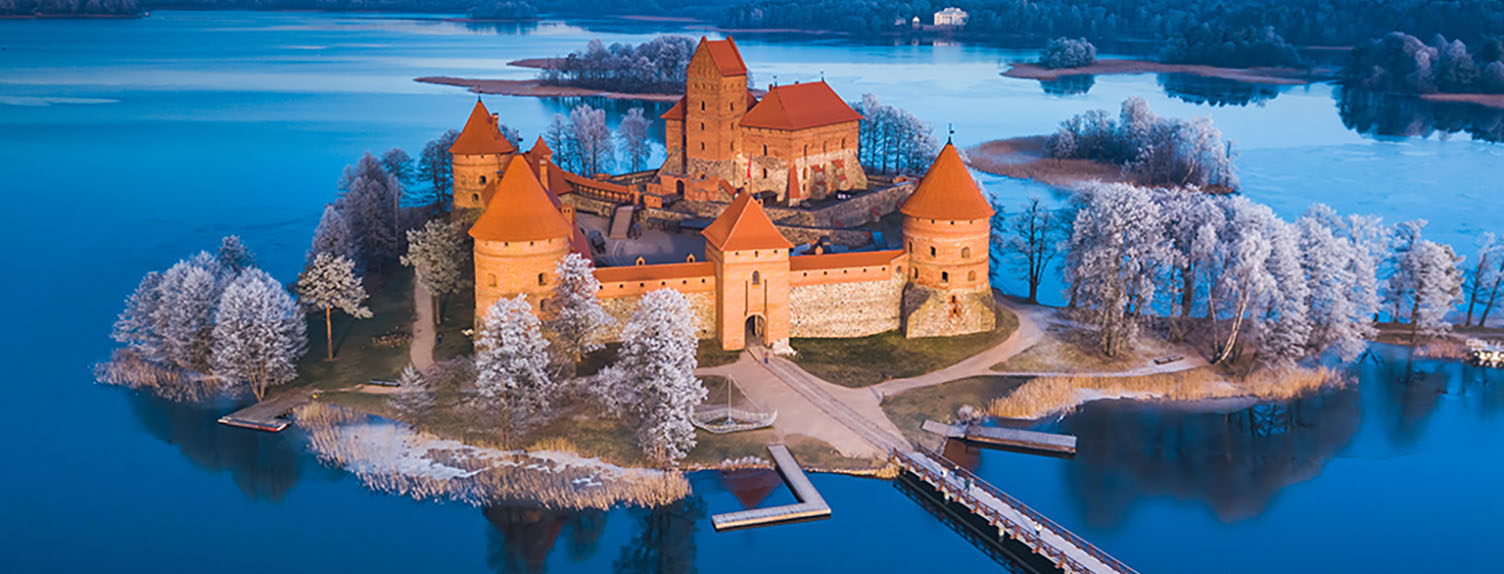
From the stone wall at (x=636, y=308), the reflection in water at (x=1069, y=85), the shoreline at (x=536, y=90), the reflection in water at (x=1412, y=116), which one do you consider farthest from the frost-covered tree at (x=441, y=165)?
the reflection in water at (x=1069, y=85)

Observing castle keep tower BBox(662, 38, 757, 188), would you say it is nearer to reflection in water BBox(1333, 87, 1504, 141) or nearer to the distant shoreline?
reflection in water BBox(1333, 87, 1504, 141)

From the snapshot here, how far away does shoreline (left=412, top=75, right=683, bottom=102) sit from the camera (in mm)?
109875

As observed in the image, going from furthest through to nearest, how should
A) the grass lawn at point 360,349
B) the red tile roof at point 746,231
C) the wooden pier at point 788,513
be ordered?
1. the red tile roof at point 746,231
2. the grass lawn at point 360,349
3. the wooden pier at point 788,513

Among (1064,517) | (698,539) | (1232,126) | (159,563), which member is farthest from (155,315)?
(1232,126)

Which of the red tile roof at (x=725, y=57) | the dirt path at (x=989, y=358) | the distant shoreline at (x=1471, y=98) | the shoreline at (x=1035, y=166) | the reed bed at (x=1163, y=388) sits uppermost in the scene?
the red tile roof at (x=725, y=57)

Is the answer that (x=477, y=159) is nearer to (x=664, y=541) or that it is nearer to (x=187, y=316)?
(x=187, y=316)

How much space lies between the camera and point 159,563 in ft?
91.6

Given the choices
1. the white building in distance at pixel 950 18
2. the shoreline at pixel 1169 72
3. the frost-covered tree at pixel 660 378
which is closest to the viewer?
the frost-covered tree at pixel 660 378

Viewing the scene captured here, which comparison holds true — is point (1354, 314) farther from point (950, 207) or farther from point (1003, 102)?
point (1003, 102)

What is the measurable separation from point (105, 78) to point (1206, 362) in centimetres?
11515

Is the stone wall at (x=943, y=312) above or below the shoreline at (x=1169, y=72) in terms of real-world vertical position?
below

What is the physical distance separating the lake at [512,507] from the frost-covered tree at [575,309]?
7061mm

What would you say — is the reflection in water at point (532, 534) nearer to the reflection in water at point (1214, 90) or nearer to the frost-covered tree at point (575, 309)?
the frost-covered tree at point (575, 309)

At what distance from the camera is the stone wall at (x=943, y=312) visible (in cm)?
3972
